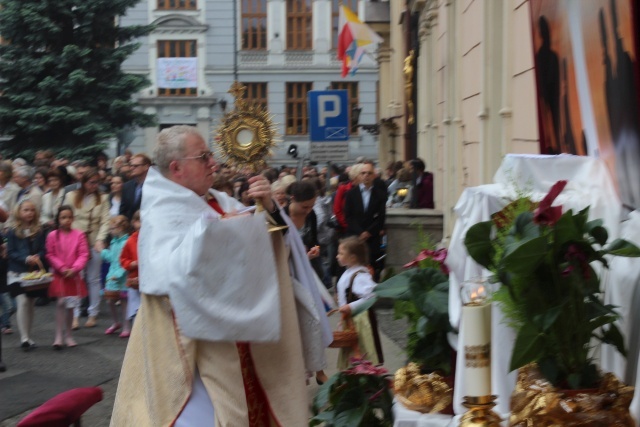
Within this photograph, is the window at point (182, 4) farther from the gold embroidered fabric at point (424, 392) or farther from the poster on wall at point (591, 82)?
the gold embroidered fabric at point (424, 392)

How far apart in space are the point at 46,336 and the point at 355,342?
5584 millimetres

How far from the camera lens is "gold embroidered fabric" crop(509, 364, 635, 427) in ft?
11.0

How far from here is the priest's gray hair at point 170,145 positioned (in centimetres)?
498

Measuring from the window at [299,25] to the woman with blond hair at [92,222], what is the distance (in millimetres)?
33071

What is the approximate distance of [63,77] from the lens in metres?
31.2

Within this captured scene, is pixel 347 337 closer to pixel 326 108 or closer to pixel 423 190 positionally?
pixel 423 190

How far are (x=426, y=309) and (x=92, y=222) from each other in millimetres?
9913

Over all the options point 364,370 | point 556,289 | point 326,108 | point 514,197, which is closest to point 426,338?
point 364,370

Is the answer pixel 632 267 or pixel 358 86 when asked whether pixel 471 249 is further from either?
pixel 358 86

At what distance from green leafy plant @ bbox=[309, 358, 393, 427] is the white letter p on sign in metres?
11.7

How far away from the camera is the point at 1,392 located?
936 centimetres

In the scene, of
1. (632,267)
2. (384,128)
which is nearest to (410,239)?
(632,267)

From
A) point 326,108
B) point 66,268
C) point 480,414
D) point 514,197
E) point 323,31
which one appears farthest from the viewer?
point 323,31

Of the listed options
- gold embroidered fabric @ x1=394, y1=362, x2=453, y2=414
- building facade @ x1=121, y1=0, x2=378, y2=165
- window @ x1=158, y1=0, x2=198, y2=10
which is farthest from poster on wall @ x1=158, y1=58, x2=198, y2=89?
gold embroidered fabric @ x1=394, y1=362, x2=453, y2=414
